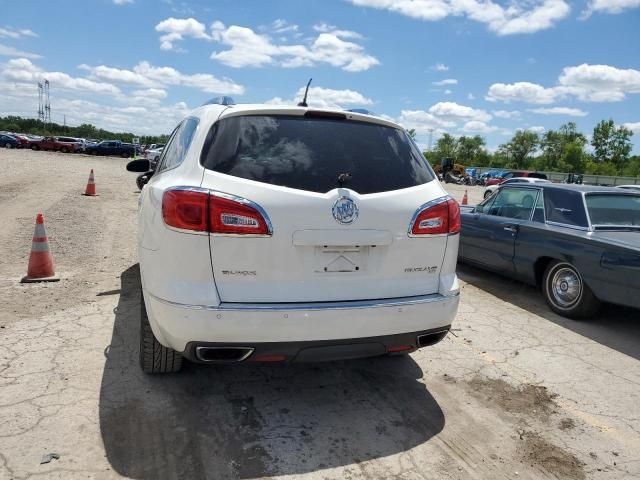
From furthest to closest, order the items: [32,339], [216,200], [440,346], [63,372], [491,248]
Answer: [491,248] → [440,346] → [32,339] → [63,372] → [216,200]

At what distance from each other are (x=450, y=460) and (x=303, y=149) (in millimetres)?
1973

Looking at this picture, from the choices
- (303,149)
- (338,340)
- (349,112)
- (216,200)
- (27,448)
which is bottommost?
(27,448)

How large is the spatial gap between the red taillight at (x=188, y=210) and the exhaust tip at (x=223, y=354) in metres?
0.67

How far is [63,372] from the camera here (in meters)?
3.58

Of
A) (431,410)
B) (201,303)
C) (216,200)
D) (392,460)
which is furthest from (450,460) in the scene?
(216,200)

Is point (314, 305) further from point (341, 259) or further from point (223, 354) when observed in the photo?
point (223, 354)

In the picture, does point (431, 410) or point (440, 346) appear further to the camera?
point (440, 346)

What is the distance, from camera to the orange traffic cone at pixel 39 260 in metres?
5.78

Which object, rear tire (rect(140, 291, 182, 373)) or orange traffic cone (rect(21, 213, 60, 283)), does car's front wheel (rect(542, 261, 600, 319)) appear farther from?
orange traffic cone (rect(21, 213, 60, 283))

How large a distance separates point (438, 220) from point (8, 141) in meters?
59.9

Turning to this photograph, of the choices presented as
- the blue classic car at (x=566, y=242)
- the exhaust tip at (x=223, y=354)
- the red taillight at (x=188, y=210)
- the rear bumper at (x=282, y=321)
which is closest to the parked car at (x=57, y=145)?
the blue classic car at (x=566, y=242)

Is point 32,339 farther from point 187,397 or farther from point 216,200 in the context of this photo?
point 216,200

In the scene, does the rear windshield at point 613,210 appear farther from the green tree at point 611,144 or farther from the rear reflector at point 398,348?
the green tree at point 611,144

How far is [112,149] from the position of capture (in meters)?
54.0
